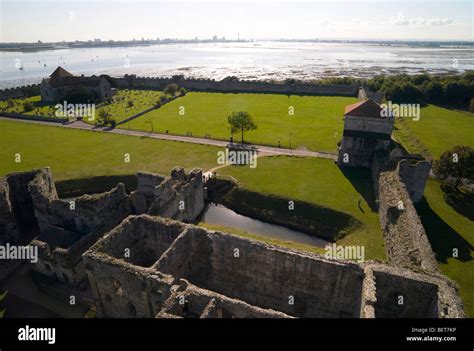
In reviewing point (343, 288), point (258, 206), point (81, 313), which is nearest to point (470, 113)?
point (258, 206)

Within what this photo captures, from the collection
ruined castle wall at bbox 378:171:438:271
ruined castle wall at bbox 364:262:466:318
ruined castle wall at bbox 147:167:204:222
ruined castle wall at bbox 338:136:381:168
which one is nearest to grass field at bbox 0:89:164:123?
ruined castle wall at bbox 147:167:204:222

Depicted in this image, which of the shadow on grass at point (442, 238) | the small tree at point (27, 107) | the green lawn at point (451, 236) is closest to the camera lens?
the green lawn at point (451, 236)

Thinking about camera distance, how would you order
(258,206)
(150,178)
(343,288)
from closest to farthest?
(343,288) → (150,178) → (258,206)

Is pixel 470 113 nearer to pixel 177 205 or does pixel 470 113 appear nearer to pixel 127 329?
pixel 177 205

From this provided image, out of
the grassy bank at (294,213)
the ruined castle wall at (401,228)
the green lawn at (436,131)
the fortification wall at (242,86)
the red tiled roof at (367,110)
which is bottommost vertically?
the grassy bank at (294,213)

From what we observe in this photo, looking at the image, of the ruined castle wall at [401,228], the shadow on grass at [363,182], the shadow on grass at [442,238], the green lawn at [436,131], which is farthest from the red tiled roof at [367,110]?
the shadow on grass at [442,238]

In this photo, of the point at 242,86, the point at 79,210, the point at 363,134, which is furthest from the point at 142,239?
→ the point at 242,86

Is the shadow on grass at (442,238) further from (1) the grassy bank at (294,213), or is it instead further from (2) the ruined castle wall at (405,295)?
(2) the ruined castle wall at (405,295)
